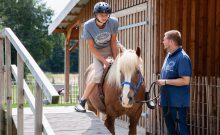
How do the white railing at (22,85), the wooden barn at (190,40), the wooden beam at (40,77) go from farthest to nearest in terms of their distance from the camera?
the wooden barn at (190,40) < the white railing at (22,85) < the wooden beam at (40,77)

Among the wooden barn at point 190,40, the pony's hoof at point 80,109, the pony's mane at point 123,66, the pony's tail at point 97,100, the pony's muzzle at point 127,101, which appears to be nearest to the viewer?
the pony's muzzle at point 127,101

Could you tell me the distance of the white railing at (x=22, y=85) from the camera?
13.8 ft

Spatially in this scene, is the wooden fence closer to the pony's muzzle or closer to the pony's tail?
the pony's tail

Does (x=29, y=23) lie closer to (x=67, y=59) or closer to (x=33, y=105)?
(x=67, y=59)

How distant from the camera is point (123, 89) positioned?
5.41 metres

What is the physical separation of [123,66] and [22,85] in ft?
4.40

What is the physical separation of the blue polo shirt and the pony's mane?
1.39 feet

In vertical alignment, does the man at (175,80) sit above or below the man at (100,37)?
below

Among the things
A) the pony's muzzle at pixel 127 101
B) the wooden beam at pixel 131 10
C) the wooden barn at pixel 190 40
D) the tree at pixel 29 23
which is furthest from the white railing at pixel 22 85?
the tree at pixel 29 23

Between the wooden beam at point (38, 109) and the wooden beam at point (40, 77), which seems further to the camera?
the wooden beam at point (38, 109)

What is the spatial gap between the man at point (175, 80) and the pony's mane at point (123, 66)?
408 millimetres

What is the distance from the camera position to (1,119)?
668 cm

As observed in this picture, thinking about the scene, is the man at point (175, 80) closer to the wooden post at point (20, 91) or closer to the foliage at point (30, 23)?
the wooden post at point (20, 91)

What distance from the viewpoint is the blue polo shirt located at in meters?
5.49
